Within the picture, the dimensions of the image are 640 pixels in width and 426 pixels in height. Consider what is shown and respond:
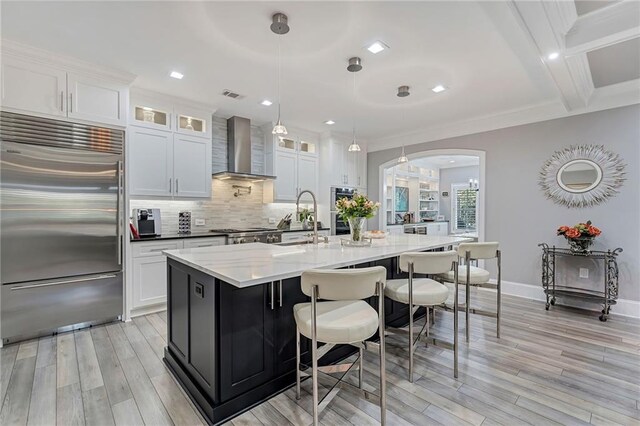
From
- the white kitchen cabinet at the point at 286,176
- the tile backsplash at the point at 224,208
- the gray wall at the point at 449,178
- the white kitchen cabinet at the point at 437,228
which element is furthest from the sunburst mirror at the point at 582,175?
the gray wall at the point at 449,178

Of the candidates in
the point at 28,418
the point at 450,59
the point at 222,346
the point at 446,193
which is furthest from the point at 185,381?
the point at 446,193

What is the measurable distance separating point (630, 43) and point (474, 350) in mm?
3128

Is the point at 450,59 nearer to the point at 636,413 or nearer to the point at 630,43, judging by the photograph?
the point at 630,43

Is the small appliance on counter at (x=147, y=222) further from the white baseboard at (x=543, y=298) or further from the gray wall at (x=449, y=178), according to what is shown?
the gray wall at (x=449, y=178)

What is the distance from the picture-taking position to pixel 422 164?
30.6 ft

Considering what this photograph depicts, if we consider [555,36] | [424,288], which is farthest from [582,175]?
[424,288]

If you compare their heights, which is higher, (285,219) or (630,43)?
(630,43)

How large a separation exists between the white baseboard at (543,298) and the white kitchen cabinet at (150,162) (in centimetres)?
504

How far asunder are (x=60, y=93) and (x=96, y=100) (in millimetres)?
289

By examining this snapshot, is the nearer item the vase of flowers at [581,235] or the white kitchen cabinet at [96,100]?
the white kitchen cabinet at [96,100]

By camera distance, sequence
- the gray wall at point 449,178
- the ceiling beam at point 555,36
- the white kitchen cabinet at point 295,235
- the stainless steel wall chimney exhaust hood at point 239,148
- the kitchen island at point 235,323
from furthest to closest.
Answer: the gray wall at point 449,178
the white kitchen cabinet at point 295,235
the stainless steel wall chimney exhaust hood at point 239,148
the ceiling beam at point 555,36
the kitchen island at point 235,323

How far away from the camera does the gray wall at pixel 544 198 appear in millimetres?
3590

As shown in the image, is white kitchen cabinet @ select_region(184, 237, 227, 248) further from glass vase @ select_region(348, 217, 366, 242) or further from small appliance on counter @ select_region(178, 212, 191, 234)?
glass vase @ select_region(348, 217, 366, 242)

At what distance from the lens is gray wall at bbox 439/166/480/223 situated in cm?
967
